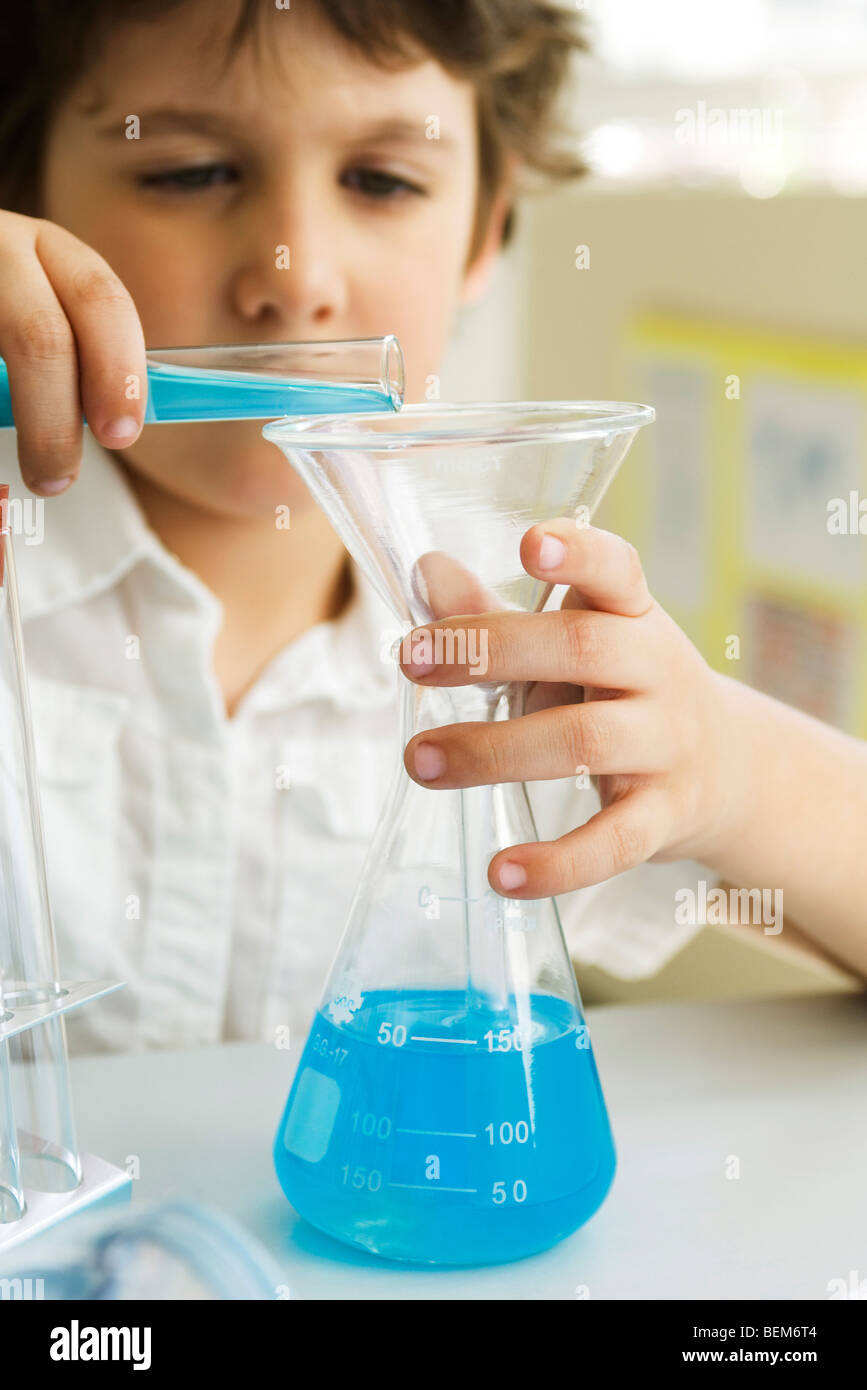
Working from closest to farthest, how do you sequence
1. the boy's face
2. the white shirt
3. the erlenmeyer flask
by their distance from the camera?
the erlenmeyer flask, the boy's face, the white shirt

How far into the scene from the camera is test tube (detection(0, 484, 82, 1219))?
0.44 metres

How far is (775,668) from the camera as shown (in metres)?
1.90

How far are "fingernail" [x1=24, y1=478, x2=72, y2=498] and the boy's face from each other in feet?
1.07

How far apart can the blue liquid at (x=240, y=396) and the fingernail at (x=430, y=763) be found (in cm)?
13

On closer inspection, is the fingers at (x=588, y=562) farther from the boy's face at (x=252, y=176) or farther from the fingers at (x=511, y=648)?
the boy's face at (x=252, y=176)

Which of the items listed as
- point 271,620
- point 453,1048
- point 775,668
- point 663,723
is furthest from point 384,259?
point 775,668

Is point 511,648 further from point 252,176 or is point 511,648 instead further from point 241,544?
point 241,544

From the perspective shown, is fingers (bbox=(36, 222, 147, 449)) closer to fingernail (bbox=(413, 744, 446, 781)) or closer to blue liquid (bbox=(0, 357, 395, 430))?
blue liquid (bbox=(0, 357, 395, 430))

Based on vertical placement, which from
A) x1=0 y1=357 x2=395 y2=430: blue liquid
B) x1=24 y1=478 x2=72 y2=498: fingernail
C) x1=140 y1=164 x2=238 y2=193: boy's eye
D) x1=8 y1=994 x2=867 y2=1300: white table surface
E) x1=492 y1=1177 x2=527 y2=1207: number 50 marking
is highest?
x1=140 y1=164 x2=238 y2=193: boy's eye

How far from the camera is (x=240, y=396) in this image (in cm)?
46

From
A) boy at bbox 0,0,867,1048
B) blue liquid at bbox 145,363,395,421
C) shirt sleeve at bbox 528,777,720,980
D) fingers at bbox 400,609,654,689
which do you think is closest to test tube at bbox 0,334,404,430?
blue liquid at bbox 145,363,395,421
